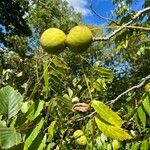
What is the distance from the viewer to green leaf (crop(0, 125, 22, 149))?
4.30 feet

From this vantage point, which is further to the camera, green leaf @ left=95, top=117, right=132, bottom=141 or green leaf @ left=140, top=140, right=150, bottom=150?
green leaf @ left=140, top=140, right=150, bottom=150

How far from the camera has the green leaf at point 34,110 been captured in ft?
5.05

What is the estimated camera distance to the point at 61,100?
1.80m

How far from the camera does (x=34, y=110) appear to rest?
1.56 metres

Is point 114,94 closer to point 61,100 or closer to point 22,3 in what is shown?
point 61,100

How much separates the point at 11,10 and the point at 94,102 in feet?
66.1

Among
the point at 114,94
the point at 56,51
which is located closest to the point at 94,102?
the point at 56,51

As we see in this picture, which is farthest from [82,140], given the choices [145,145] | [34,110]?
[34,110]

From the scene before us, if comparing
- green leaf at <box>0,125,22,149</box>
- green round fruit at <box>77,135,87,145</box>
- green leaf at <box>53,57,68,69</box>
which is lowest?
green leaf at <box>0,125,22,149</box>

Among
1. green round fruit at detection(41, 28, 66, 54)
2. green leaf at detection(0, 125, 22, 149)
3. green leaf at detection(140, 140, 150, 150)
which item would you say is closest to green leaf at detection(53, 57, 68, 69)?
green round fruit at detection(41, 28, 66, 54)

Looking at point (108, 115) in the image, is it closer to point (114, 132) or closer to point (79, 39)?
point (114, 132)

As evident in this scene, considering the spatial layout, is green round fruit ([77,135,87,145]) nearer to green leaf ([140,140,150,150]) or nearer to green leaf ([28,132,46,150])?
green leaf ([140,140,150,150])

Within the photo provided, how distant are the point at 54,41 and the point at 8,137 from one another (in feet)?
1.16

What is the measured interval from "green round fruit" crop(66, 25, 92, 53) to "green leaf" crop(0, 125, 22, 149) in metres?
0.33
